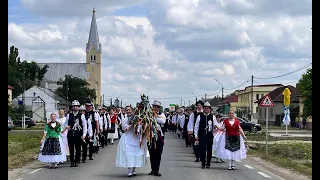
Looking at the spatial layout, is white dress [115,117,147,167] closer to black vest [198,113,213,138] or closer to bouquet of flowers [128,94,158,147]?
bouquet of flowers [128,94,158,147]

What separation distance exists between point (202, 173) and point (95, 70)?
161 m

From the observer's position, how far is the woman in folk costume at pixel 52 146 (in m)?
17.8

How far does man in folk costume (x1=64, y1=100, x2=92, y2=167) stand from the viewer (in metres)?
18.1

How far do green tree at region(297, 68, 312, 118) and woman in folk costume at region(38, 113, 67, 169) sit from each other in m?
47.1

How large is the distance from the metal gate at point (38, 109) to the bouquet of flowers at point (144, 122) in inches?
3287

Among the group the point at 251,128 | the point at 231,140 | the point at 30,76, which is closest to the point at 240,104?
the point at 30,76

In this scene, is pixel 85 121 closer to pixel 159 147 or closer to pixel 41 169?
pixel 41 169

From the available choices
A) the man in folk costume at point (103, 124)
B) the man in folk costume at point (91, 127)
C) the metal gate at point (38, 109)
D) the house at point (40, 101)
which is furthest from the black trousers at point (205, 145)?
the house at point (40, 101)

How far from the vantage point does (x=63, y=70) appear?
173750 millimetres

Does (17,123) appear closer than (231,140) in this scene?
No

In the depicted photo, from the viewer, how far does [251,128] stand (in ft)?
172

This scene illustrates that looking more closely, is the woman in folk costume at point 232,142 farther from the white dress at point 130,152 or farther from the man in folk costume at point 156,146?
the white dress at point 130,152

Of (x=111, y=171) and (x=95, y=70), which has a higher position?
(x=95, y=70)

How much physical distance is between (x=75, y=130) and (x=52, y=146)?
882 mm
